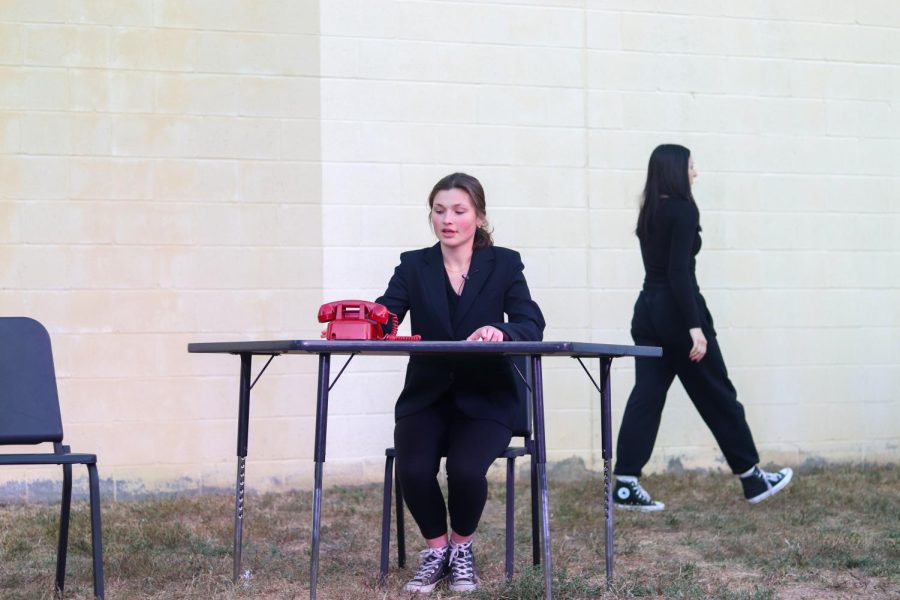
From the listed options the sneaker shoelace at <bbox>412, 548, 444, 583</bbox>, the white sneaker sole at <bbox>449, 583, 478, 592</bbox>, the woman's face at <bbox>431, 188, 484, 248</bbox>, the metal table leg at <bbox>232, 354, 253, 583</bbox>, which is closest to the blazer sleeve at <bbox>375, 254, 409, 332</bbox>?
the woman's face at <bbox>431, 188, 484, 248</bbox>

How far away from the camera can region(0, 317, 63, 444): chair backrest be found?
3.49m

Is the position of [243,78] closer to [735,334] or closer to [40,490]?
[40,490]

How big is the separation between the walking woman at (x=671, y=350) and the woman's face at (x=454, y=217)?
1524mm

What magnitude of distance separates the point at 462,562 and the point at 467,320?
0.76 meters

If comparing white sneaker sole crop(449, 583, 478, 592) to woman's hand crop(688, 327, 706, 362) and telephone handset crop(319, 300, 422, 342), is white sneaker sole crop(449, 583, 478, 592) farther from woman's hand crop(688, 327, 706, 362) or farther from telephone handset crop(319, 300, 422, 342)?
woman's hand crop(688, 327, 706, 362)

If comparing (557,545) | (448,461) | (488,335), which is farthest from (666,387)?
(488,335)

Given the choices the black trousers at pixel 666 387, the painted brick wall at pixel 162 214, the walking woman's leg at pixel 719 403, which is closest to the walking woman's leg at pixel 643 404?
the black trousers at pixel 666 387

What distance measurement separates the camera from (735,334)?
6234mm

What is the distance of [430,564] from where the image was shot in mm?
3727

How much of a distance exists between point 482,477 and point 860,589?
1.25 metres

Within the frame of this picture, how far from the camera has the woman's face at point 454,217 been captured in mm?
3871

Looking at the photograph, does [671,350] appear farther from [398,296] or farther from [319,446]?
[319,446]

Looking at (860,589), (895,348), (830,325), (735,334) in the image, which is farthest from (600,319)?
(860,589)

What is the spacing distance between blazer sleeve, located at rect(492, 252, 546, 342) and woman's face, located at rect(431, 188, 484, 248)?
0.63 feet
